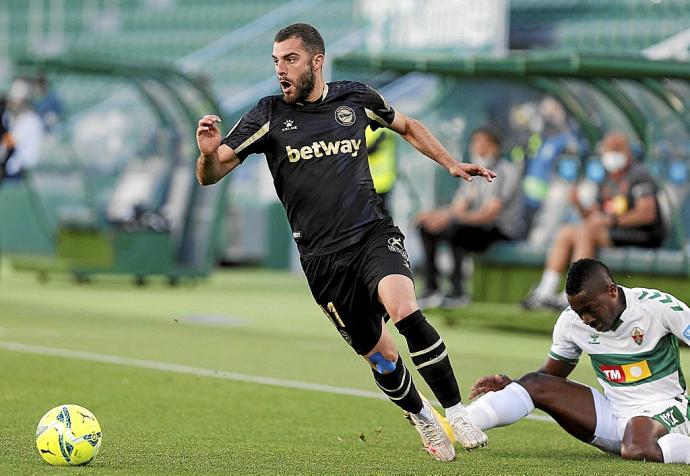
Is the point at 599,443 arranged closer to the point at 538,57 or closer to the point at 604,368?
the point at 604,368

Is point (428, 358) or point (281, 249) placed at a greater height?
point (428, 358)

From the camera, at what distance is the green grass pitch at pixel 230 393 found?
604cm

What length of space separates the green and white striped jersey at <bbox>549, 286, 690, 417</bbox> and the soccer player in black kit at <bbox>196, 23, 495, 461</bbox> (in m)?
0.72

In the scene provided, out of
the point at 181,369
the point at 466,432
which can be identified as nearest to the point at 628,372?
the point at 466,432

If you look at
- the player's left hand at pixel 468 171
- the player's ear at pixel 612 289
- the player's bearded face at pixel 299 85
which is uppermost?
the player's bearded face at pixel 299 85

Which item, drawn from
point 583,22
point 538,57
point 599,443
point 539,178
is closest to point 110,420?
point 599,443

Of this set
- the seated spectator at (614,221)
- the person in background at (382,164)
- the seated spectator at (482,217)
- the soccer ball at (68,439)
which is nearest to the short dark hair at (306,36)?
the soccer ball at (68,439)

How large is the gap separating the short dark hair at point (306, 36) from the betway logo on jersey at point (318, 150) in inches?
16.3

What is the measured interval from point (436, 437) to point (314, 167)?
1.33 meters

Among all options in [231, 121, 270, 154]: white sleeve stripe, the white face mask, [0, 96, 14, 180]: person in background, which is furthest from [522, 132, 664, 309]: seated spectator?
[0, 96, 14, 180]: person in background

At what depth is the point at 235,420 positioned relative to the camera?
758cm

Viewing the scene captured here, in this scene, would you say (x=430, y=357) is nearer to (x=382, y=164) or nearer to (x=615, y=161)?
(x=615, y=161)

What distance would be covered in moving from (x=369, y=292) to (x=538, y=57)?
7.54 metres

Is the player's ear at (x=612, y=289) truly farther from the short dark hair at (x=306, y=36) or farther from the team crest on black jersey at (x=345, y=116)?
the short dark hair at (x=306, y=36)
